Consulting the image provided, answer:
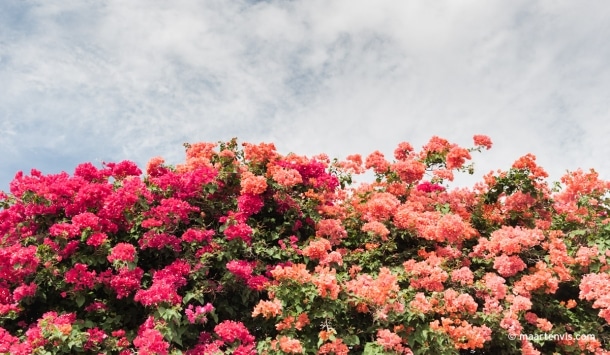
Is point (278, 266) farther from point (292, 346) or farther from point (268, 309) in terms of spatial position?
point (292, 346)

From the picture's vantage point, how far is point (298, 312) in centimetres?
530

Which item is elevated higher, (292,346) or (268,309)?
(268,309)

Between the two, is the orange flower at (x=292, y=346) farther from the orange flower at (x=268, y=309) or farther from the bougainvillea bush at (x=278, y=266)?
the orange flower at (x=268, y=309)

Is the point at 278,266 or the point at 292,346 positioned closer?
the point at 292,346

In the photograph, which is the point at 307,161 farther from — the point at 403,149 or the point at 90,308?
the point at 90,308

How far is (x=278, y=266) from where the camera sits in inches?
209

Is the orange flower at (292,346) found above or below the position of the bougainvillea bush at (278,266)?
below

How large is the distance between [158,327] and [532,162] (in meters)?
5.47

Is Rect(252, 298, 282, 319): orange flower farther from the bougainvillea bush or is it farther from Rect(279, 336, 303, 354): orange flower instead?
Rect(279, 336, 303, 354): orange flower

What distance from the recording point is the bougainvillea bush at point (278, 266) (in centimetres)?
522

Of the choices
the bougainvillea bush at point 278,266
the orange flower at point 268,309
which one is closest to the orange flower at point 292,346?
the bougainvillea bush at point 278,266

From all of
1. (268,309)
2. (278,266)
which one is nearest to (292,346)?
(268,309)

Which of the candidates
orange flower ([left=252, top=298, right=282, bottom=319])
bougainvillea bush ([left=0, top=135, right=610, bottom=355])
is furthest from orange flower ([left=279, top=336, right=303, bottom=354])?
orange flower ([left=252, top=298, right=282, bottom=319])

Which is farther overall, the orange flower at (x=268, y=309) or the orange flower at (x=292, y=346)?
the orange flower at (x=268, y=309)
